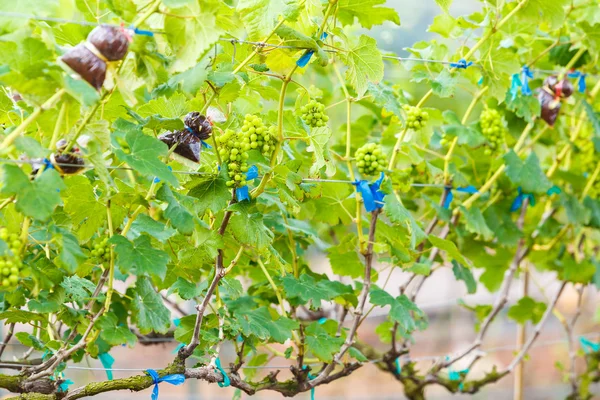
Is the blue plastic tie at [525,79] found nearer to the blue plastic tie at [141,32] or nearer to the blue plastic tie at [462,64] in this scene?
the blue plastic tie at [462,64]

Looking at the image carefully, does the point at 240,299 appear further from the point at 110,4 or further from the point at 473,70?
the point at 473,70

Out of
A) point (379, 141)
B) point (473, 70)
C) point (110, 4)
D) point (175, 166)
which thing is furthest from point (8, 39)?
point (473, 70)

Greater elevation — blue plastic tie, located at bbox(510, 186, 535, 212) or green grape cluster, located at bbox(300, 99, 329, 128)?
green grape cluster, located at bbox(300, 99, 329, 128)

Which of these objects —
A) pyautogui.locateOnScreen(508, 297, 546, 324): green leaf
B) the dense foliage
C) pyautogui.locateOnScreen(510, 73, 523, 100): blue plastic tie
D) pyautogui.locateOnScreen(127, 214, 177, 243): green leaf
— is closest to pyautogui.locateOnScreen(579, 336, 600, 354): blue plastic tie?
pyautogui.locateOnScreen(508, 297, 546, 324): green leaf

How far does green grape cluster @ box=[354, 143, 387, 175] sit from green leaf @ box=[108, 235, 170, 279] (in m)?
0.47

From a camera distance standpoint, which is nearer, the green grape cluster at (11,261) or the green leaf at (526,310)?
the green grape cluster at (11,261)

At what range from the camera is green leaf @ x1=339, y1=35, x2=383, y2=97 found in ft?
3.45

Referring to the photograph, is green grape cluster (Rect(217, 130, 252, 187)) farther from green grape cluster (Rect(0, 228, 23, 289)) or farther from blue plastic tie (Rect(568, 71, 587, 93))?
blue plastic tie (Rect(568, 71, 587, 93))

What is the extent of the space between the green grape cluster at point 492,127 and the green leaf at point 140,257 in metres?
0.92

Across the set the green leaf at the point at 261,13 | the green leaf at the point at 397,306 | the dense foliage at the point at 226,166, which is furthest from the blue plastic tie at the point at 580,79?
the green leaf at the point at 261,13

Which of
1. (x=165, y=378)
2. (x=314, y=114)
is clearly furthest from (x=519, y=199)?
(x=165, y=378)

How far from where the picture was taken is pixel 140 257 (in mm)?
894

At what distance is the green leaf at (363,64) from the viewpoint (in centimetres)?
105

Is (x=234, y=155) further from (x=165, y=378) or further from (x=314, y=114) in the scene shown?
(x=165, y=378)
